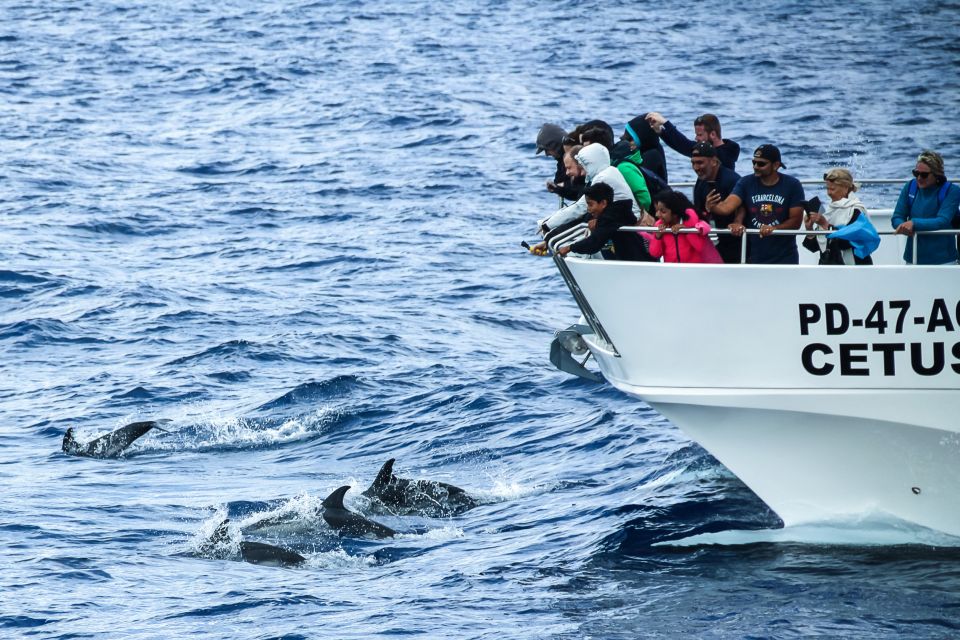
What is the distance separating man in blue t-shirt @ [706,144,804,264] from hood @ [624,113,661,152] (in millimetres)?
1956

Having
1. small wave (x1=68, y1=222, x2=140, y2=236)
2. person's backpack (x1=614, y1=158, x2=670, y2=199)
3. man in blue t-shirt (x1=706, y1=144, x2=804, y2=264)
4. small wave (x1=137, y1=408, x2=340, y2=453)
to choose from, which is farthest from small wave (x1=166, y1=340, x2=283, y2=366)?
man in blue t-shirt (x1=706, y1=144, x2=804, y2=264)

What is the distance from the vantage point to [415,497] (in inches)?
654

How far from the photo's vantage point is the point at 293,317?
86.7ft

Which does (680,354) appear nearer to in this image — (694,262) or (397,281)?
(694,262)

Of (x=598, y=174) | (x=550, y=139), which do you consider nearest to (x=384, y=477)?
(x=550, y=139)

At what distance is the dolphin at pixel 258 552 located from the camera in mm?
14828

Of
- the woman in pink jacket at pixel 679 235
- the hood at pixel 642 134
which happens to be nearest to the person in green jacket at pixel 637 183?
the woman in pink jacket at pixel 679 235

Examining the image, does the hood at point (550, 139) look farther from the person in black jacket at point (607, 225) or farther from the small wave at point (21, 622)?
the small wave at point (21, 622)

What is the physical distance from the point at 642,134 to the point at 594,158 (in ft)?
6.55

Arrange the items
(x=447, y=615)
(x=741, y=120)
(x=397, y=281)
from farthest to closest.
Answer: (x=741, y=120) < (x=397, y=281) < (x=447, y=615)

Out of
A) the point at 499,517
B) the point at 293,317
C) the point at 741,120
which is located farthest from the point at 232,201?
the point at 499,517

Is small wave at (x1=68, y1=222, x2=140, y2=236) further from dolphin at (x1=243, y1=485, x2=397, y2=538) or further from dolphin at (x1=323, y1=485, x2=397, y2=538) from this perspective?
dolphin at (x1=323, y1=485, x2=397, y2=538)

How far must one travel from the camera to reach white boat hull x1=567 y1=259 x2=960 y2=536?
12.5 meters

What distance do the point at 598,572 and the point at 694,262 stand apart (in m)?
3.32
